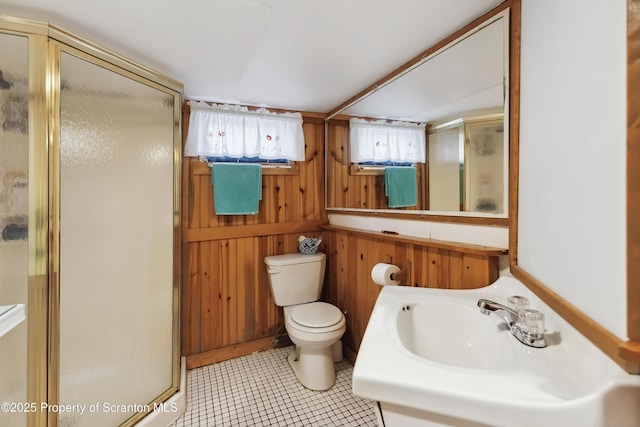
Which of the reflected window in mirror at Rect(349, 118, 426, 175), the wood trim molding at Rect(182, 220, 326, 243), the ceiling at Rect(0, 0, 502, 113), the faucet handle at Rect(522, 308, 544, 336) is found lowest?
the faucet handle at Rect(522, 308, 544, 336)

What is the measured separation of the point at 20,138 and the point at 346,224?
1783 millimetres

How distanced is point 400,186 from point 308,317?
1046 mm

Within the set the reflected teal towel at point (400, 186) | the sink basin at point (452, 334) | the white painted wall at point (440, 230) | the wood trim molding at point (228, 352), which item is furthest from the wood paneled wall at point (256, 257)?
the sink basin at point (452, 334)

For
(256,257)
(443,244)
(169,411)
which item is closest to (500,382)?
(443,244)

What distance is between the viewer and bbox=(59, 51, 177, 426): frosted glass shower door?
3.44ft

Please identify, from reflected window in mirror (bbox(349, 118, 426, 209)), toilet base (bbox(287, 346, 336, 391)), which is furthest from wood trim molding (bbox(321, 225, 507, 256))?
toilet base (bbox(287, 346, 336, 391))

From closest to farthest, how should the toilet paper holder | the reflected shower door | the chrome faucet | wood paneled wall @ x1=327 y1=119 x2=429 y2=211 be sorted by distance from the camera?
the chrome faucet → the reflected shower door → the toilet paper holder → wood paneled wall @ x1=327 y1=119 x2=429 y2=211

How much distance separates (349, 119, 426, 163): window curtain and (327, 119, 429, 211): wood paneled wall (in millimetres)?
116

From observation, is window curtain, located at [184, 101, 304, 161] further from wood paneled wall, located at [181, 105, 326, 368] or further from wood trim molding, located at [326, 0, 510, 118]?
wood trim molding, located at [326, 0, 510, 118]

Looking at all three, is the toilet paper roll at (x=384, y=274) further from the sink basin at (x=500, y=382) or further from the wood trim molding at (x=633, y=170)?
the wood trim molding at (x=633, y=170)

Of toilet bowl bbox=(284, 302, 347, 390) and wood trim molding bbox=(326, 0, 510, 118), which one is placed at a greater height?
wood trim molding bbox=(326, 0, 510, 118)

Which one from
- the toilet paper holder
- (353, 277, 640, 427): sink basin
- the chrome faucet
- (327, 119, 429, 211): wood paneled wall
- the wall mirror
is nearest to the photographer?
(353, 277, 640, 427): sink basin

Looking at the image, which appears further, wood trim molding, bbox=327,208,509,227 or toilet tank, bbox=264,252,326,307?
toilet tank, bbox=264,252,326,307

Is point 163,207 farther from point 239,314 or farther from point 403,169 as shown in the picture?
point 403,169
